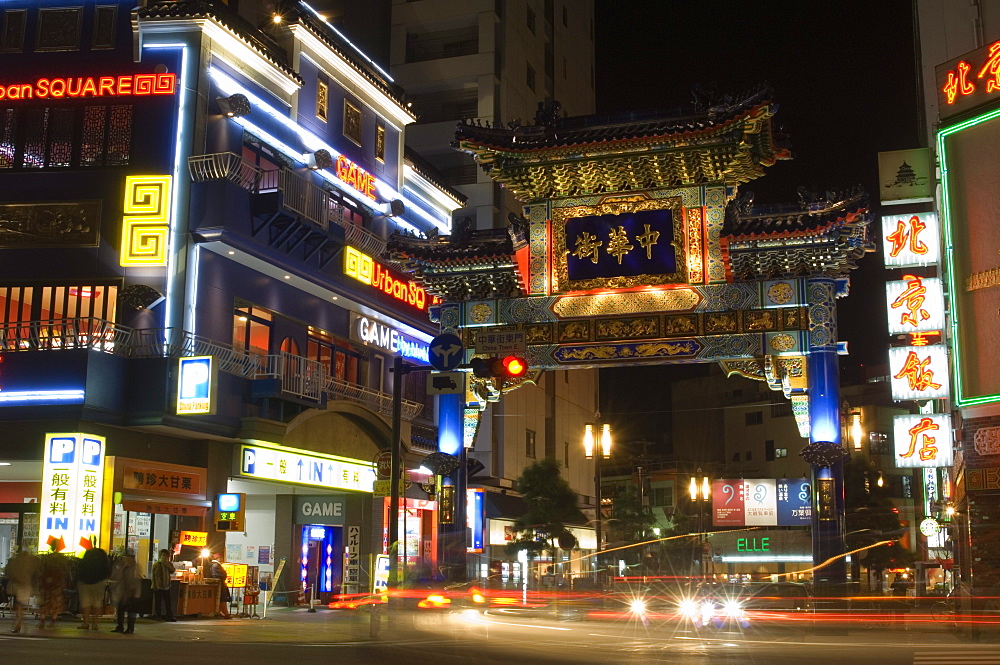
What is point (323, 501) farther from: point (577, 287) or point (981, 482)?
point (981, 482)

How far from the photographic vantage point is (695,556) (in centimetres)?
5731

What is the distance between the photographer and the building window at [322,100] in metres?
39.2

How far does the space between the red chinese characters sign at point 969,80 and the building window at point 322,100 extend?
69.8 ft

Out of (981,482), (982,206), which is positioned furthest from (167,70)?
(981,482)

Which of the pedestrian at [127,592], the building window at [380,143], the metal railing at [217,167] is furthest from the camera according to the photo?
the building window at [380,143]

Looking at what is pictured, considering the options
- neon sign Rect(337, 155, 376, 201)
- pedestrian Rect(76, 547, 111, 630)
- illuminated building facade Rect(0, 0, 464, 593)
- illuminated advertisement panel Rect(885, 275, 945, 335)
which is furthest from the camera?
neon sign Rect(337, 155, 376, 201)

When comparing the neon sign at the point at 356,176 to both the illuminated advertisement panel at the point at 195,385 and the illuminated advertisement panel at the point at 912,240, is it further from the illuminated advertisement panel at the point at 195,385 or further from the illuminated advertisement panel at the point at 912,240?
the illuminated advertisement panel at the point at 912,240

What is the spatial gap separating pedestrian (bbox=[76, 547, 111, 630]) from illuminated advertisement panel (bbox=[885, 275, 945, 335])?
1888 cm

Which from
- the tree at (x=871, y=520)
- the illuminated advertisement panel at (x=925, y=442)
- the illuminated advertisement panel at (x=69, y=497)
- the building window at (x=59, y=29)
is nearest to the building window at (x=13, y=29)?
the building window at (x=59, y=29)

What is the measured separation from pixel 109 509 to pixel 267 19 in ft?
62.0

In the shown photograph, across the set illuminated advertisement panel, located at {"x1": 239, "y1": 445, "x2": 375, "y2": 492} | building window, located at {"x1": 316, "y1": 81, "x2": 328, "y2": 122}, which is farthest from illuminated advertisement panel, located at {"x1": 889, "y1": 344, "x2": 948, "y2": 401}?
building window, located at {"x1": 316, "y1": 81, "x2": 328, "y2": 122}

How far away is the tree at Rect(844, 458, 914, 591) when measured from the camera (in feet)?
174

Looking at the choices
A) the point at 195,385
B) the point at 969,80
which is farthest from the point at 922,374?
the point at 195,385

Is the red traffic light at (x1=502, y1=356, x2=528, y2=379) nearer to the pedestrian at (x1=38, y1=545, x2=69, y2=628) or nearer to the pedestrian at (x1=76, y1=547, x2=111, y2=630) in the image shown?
the pedestrian at (x1=76, y1=547, x2=111, y2=630)
